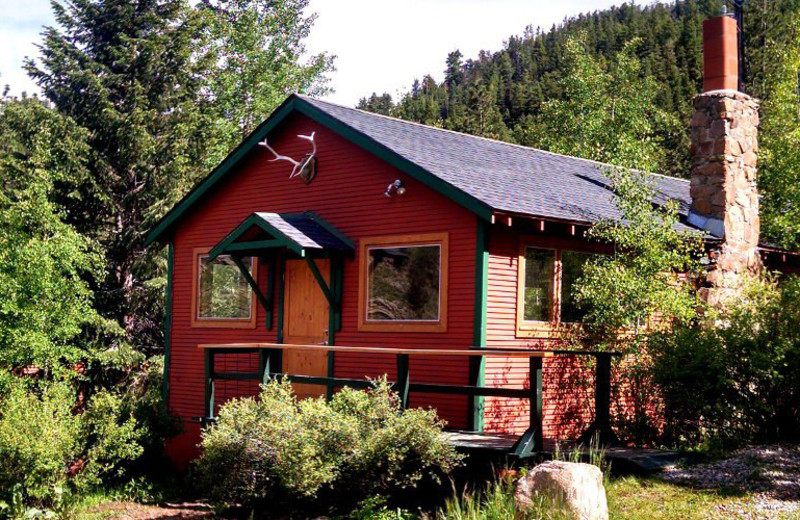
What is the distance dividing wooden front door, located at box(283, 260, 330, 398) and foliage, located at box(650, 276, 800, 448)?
523 centimetres

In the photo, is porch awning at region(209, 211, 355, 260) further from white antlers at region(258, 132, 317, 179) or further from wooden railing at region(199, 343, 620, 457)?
wooden railing at region(199, 343, 620, 457)

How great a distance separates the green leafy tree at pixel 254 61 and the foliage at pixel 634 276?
19.4 m

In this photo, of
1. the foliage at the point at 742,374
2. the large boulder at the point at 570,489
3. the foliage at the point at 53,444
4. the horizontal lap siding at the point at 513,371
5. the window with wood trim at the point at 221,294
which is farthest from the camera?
the window with wood trim at the point at 221,294

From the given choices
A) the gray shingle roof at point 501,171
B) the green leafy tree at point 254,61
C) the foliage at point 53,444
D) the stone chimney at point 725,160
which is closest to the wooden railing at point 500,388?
the foliage at point 53,444

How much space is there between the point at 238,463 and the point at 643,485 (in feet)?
13.8

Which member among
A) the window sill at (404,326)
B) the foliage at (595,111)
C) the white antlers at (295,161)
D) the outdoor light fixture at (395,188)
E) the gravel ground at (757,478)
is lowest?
the gravel ground at (757,478)

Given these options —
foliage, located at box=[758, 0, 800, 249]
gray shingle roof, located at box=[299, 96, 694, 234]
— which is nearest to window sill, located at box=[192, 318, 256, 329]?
gray shingle roof, located at box=[299, 96, 694, 234]

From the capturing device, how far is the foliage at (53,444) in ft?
37.1

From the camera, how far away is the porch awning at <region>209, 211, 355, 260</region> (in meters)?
13.2

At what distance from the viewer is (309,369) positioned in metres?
14.2

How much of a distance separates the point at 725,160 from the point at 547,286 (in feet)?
15.5

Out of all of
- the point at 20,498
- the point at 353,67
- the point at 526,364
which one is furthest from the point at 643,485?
the point at 353,67

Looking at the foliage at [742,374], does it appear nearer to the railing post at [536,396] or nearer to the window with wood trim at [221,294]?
the railing post at [536,396]

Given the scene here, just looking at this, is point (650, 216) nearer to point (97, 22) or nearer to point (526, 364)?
point (526, 364)
